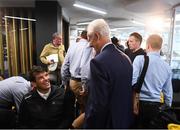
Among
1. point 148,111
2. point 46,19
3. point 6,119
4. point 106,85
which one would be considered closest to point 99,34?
point 106,85

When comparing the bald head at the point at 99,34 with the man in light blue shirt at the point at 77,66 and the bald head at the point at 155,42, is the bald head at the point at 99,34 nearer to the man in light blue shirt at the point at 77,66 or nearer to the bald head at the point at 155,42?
the bald head at the point at 155,42

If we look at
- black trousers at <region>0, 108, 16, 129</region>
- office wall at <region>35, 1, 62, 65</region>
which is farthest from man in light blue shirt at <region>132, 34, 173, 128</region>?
office wall at <region>35, 1, 62, 65</region>

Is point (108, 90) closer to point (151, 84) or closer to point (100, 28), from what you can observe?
point (100, 28)

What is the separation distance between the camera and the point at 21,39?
20.3ft

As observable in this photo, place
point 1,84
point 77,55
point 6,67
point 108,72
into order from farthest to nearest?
point 6,67 < point 77,55 < point 1,84 < point 108,72

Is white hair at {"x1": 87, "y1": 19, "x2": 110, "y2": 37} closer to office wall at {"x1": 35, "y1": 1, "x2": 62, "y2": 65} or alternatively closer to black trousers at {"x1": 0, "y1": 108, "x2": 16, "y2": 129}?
black trousers at {"x1": 0, "y1": 108, "x2": 16, "y2": 129}

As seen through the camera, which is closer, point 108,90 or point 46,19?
point 108,90

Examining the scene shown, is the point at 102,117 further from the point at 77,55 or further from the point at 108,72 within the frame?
the point at 77,55

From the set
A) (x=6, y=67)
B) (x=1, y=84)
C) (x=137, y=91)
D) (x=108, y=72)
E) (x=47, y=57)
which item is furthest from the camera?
(x=6, y=67)

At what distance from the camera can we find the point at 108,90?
1.33m

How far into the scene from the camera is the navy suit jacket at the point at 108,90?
1315mm

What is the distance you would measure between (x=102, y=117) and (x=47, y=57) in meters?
3.28

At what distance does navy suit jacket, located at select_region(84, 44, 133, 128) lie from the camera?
4.32ft

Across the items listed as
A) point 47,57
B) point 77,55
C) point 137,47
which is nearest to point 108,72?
point 77,55
